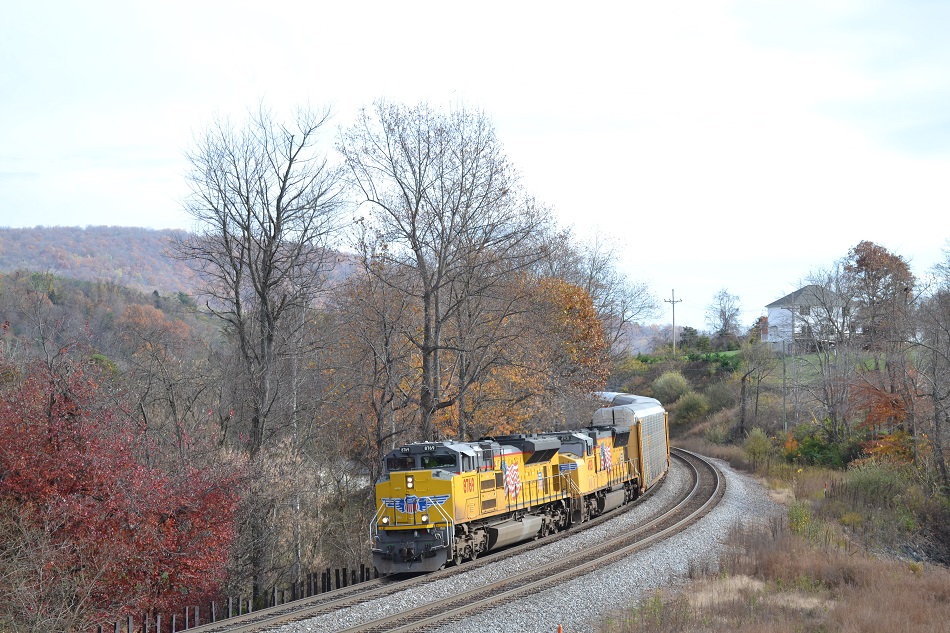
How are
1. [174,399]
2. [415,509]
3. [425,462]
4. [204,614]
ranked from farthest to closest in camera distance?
[174,399] < [204,614] < [425,462] < [415,509]

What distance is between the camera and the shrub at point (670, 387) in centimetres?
6919

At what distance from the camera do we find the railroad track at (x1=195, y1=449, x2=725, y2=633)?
12.2m

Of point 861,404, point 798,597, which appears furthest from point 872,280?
point 798,597

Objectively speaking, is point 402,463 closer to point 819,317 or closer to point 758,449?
point 758,449

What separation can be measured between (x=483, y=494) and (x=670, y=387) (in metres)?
55.1

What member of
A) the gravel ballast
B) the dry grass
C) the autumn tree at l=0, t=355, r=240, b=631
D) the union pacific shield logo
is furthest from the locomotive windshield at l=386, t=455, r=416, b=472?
the dry grass

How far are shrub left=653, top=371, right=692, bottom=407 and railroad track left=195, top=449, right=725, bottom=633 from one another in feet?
156

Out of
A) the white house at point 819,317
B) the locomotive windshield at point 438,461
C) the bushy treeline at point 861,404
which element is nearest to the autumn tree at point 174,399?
the locomotive windshield at point 438,461

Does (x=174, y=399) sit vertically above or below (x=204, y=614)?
above

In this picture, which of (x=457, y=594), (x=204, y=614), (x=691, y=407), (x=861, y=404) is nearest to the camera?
(x=457, y=594)

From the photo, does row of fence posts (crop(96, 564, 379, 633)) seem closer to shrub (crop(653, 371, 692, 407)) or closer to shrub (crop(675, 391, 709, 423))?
shrub (crop(675, 391, 709, 423))

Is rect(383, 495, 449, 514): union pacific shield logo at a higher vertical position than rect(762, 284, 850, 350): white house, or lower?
lower

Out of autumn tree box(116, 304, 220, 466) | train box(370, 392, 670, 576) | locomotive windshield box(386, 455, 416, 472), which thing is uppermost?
autumn tree box(116, 304, 220, 466)

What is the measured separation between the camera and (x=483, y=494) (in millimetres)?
18156
